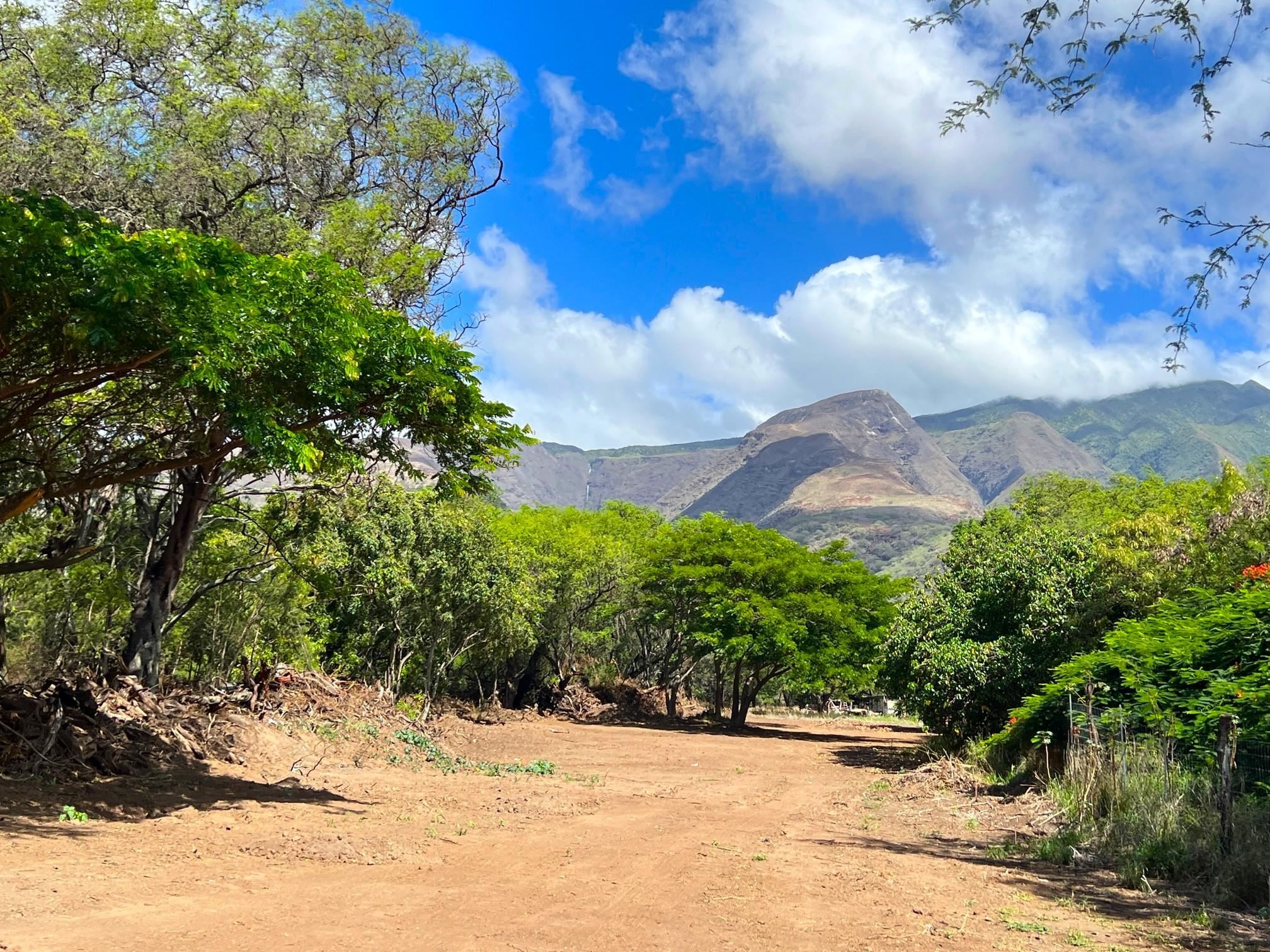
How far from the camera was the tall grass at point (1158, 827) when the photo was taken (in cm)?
721

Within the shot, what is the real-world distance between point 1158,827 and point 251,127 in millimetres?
16171

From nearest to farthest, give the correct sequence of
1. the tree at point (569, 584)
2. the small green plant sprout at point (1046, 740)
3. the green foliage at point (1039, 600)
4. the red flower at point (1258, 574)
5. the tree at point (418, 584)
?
the red flower at point (1258, 574), the small green plant sprout at point (1046, 740), the green foliage at point (1039, 600), the tree at point (418, 584), the tree at point (569, 584)

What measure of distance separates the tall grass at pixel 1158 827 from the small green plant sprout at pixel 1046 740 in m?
1.74

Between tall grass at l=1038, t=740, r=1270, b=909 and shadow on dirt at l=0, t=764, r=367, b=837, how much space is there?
858 cm

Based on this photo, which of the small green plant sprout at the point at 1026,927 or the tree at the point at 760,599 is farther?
the tree at the point at 760,599

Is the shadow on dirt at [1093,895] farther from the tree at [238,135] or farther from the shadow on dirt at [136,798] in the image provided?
the tree at [238,135]

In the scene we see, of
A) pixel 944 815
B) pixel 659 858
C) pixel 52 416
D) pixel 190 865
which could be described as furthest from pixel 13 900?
pixel 944 815

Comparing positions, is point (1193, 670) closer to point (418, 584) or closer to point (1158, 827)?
point (1158, 827)

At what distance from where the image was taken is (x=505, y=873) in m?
7.45

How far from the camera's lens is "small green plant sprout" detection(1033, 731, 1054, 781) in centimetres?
1236

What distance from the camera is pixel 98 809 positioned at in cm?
878

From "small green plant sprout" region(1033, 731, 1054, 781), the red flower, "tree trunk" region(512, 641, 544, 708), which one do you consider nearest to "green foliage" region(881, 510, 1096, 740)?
"small green plant sprout" region(1033, 731, 1054, 781)

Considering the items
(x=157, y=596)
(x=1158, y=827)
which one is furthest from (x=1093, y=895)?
(x=157, y=596)

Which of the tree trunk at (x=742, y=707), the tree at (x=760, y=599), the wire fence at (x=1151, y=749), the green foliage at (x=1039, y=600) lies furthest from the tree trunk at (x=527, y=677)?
the wire fence at (x=1151, y=749)
